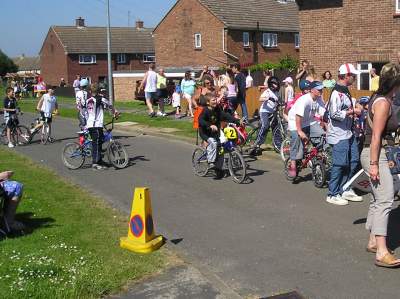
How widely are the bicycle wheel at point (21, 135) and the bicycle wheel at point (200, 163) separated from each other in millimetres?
8540

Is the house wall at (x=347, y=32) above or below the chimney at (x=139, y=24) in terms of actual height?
below

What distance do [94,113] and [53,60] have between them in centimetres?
5998

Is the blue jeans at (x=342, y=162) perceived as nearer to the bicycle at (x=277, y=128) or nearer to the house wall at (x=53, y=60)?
the bicycle at (x=277, y=128)

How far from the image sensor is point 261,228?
294 inches

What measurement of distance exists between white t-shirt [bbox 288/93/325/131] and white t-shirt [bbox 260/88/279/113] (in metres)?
2.60

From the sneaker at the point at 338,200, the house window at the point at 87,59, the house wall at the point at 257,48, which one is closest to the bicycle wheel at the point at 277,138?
the sneaker at the point at 338,200

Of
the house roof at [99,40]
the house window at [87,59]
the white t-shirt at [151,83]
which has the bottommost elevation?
the white t-shirt at [151,83]

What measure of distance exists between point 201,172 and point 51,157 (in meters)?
5.13

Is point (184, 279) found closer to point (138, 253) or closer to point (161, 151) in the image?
point (138, 253)

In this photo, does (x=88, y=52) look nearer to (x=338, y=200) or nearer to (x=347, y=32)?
(x=347, y=32)

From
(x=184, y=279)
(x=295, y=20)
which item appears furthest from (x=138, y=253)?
(x=295, y=20)

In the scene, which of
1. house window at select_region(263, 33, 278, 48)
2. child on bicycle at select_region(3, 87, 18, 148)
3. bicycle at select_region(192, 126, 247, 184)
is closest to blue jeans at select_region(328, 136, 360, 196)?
bicycle at select_region(192, 126, 247, 184)

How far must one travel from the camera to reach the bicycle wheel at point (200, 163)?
11188 millimetres

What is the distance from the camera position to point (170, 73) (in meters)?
46.8
